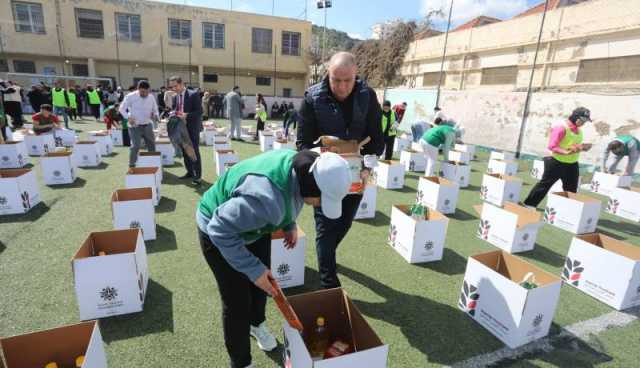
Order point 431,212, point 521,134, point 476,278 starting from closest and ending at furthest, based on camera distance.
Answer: point 476,278, point 431,212, point 521,134

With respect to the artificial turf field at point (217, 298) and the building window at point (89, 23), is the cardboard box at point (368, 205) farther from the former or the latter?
the building window at point (89, 23)

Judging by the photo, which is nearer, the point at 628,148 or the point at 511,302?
the point at 511,302

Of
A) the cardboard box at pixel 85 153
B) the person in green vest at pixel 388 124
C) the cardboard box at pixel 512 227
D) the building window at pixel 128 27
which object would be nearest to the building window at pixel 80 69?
the building window at pixel 128 27

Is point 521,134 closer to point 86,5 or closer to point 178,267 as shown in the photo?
point 178,267

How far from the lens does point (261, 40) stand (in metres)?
26.8

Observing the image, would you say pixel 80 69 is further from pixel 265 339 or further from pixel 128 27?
pixel 265 339

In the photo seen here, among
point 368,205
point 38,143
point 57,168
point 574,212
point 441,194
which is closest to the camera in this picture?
point 574,212

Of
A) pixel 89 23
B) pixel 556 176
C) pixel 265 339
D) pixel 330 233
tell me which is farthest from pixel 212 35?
pixel 265 339

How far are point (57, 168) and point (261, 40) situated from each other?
78.9 feet

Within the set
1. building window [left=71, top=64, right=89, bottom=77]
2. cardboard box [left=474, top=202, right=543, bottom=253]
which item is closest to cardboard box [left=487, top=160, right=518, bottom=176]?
cardboard box [left=474, top=202, right=543, bottom=253]

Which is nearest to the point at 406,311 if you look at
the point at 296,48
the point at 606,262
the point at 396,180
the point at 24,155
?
the point at 606,262

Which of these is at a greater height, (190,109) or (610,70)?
(610,70)

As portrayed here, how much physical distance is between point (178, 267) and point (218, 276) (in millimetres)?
1779

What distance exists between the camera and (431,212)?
3.76 m
